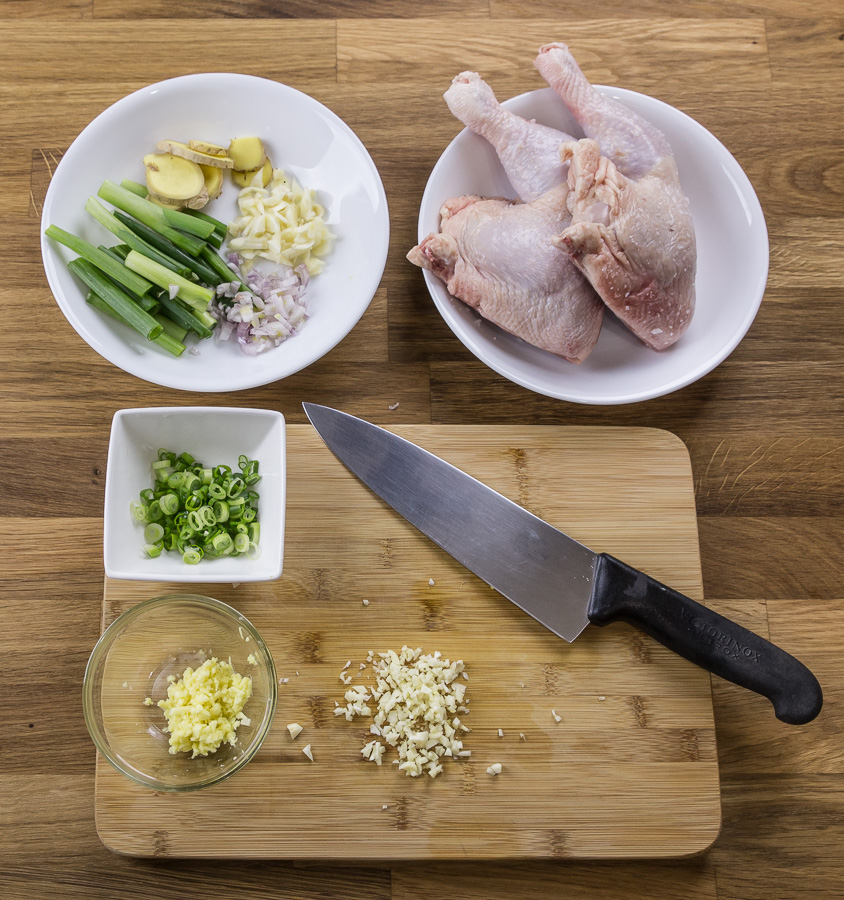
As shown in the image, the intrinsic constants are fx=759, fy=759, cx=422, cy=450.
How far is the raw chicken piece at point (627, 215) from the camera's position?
1.48 m

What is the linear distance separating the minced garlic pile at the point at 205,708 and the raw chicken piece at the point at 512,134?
3.92ft

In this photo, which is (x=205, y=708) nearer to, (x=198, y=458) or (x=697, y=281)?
(x=198, y=458)

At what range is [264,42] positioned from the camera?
5.96ft

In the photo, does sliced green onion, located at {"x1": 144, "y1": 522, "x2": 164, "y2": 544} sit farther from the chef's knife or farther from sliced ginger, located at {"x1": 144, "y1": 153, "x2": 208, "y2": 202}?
sliced ginger, located at {"x1": 144, "y1": 153, "x2": 208, "y2": 202}

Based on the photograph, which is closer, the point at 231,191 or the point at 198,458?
the point at 198,458

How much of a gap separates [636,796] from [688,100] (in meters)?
1.61

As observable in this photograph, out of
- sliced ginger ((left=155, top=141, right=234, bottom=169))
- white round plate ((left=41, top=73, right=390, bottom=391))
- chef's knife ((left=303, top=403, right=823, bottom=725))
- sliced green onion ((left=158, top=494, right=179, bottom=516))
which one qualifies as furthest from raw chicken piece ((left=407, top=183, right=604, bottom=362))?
sliced green onion ((left=158, top=494, right=179, bottom=516))

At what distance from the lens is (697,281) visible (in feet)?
5.59

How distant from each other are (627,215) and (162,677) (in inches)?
51.9

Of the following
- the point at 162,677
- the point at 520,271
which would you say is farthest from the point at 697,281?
the point at 162,677

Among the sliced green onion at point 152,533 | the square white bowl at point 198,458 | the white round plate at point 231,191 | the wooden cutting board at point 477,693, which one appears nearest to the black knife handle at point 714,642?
the wooden cutting board at point 477,693

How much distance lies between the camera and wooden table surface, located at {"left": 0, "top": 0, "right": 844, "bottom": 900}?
5.42ft

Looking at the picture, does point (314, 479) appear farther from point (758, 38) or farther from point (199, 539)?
point (758, 38)

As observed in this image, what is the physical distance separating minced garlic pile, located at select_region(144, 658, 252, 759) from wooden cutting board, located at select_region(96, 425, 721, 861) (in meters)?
0.12
